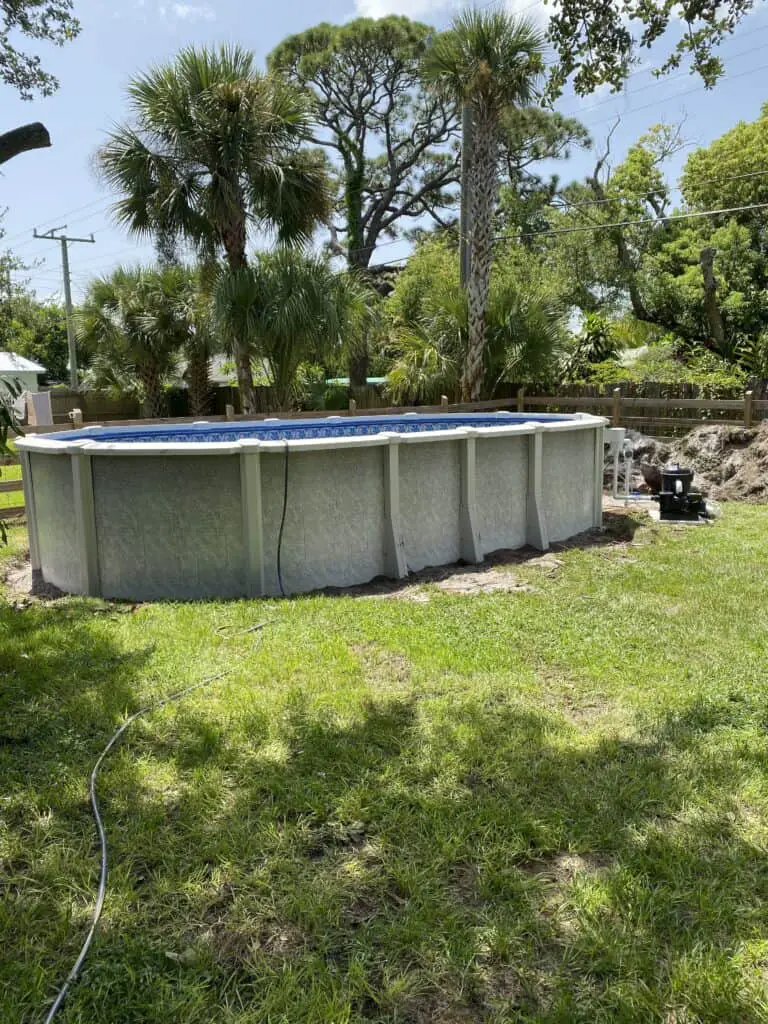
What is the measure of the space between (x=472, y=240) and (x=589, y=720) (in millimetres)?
11886

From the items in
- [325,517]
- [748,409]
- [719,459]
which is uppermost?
[748,409]

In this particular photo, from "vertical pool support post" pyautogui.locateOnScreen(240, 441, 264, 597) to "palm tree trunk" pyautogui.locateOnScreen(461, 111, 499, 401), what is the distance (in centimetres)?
919

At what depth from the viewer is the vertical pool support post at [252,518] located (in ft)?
17.1

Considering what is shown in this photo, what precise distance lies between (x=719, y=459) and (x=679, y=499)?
3232 millimetres

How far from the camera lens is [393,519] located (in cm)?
584

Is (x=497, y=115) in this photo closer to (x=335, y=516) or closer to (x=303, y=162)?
(x=303, y=162)

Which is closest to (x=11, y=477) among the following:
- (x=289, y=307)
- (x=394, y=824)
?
(x=289, y=307)

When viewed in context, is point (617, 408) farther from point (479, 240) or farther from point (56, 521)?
point (56, 521)

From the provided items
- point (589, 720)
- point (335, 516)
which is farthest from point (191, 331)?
point (589, 720)

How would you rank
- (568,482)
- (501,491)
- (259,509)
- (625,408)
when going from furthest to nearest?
(625,408), (568,482), (501,491), (259,509)

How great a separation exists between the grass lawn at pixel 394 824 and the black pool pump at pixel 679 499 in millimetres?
3923

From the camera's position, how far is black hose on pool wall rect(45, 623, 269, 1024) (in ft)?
6.01

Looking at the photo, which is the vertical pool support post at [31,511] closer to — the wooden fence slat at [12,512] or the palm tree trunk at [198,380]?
the wooden fence slat at [12,512]

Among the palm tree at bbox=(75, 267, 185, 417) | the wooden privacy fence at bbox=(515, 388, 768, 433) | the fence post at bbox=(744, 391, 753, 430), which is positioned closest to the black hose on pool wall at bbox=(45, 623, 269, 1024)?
the fence post at bbox=(744, 391, 753, 430)
